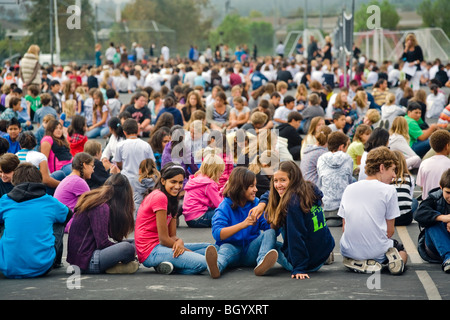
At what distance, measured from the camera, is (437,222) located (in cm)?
802

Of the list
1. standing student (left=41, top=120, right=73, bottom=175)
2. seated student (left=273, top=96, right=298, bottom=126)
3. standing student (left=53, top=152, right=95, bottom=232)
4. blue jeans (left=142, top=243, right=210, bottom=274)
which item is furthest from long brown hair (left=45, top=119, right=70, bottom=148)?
seated student (left=273, top=96, right=298, bottom=126)

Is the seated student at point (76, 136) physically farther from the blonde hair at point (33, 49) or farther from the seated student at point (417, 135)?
the blonde hair at point (33, 49)

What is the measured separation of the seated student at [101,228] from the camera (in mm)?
7879

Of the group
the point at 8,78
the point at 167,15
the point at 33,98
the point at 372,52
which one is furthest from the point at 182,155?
the point at 167,15

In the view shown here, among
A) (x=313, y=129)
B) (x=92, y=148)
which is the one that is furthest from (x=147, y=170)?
(x=313, y=129)

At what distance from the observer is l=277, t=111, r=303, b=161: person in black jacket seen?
16.0 meters

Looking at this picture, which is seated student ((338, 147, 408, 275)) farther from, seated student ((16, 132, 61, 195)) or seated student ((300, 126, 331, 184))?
seated student ((16, 132, 61, 195))

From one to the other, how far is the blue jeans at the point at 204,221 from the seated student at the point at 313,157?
1.64 m

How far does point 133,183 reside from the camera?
12312 mm

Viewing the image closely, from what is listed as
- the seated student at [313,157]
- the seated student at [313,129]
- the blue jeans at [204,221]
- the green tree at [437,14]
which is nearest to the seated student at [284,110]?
the seated student at [313,129]
